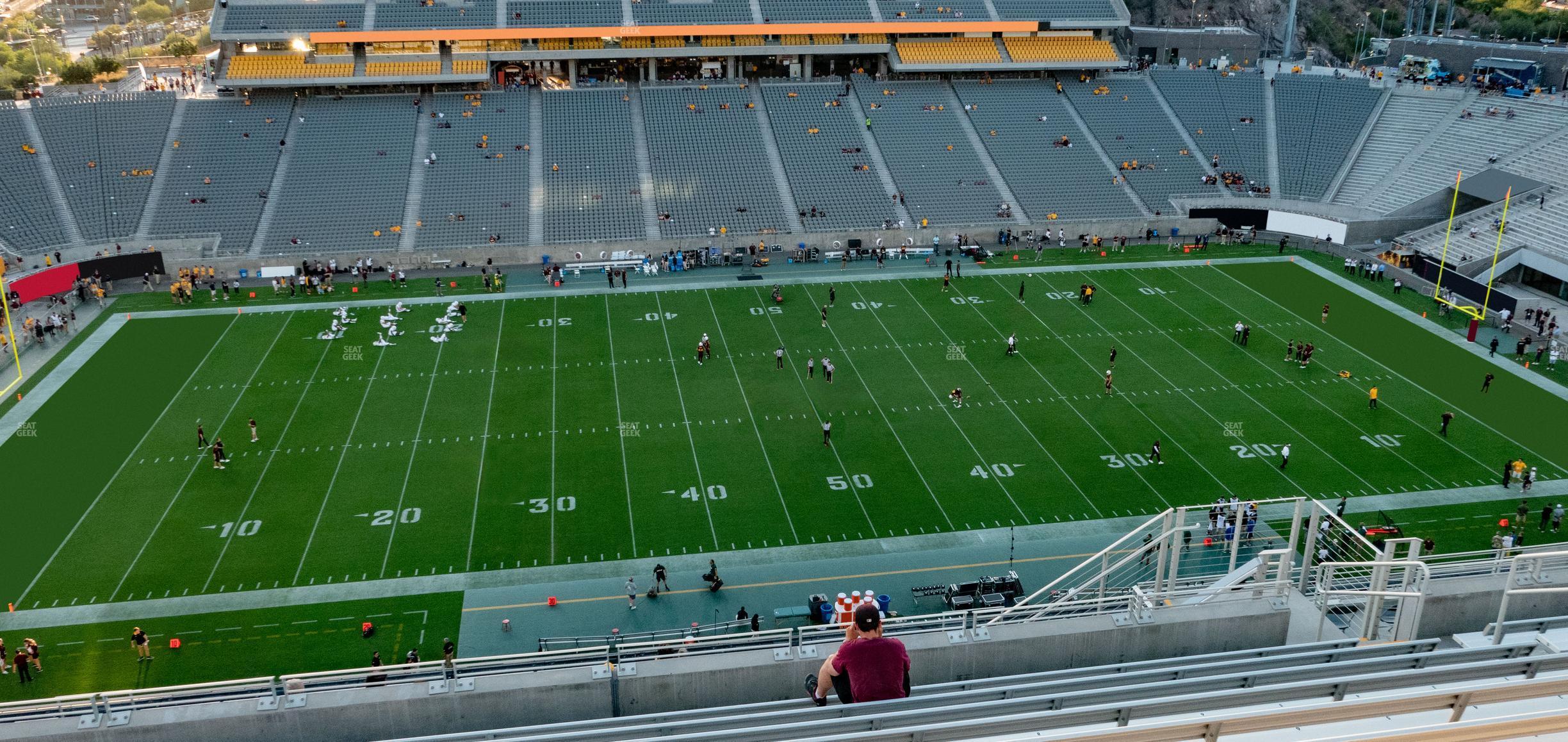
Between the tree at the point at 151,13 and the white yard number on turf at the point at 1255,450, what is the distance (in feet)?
347

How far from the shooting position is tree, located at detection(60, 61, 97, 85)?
186ft

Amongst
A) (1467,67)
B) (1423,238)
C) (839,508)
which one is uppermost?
(1467,67)

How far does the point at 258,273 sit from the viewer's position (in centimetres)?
4225

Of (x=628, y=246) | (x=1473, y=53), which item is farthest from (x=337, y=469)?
(x=1473, y=53)

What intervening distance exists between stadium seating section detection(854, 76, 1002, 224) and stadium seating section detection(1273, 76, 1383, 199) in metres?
14.3

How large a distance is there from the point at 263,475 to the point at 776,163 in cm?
3040

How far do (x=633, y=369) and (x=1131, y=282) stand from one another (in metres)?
19.7

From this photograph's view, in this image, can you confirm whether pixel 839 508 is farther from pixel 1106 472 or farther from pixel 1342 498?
pixel 1342 498

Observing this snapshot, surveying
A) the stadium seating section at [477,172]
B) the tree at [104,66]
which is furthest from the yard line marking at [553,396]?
the tree at [104,66]

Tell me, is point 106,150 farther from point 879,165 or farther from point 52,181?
point 879,165

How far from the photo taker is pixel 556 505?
25000 mm

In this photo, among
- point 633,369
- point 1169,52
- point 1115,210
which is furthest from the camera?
point 1169,52

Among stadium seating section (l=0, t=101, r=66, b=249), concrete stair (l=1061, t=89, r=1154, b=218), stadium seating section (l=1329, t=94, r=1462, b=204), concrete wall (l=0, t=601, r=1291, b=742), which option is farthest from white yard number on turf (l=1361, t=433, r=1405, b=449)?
stadium seating section (l=0, t=101, r=66, b=249)

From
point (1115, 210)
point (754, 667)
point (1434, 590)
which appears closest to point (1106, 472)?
point (1434, 590)
